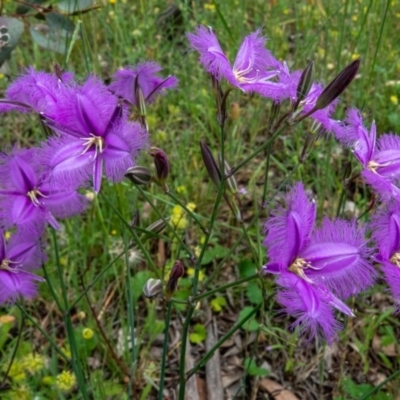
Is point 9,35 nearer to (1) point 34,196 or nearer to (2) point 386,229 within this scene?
(1) point 34,196

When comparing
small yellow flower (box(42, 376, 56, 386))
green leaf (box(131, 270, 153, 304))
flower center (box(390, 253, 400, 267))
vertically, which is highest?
flower center (box(390, 253, 400, 267))

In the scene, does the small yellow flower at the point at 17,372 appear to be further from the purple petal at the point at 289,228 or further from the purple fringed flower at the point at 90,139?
the purple petal at the point at 289,228

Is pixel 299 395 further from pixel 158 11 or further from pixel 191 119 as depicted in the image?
pixel 158 11

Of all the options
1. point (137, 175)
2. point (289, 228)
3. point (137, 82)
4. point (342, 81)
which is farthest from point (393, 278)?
point (137, 82)

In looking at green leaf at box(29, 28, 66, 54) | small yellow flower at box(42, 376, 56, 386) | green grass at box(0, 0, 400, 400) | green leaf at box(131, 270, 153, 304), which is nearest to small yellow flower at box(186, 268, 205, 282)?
green grass at box(0, 0, 400, 400)

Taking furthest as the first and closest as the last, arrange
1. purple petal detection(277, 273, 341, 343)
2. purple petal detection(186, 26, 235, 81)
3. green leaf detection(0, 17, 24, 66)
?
1. green leaf detection(0, 17, 24, 66)
2. purple petal detection(186, 26, 235, 81)
3. purple petal detection(277, 273, 341, 343)

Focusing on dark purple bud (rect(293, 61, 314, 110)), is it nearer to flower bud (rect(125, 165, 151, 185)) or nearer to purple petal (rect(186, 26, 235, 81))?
purple petal (rect(186, 26, 235, 81))
